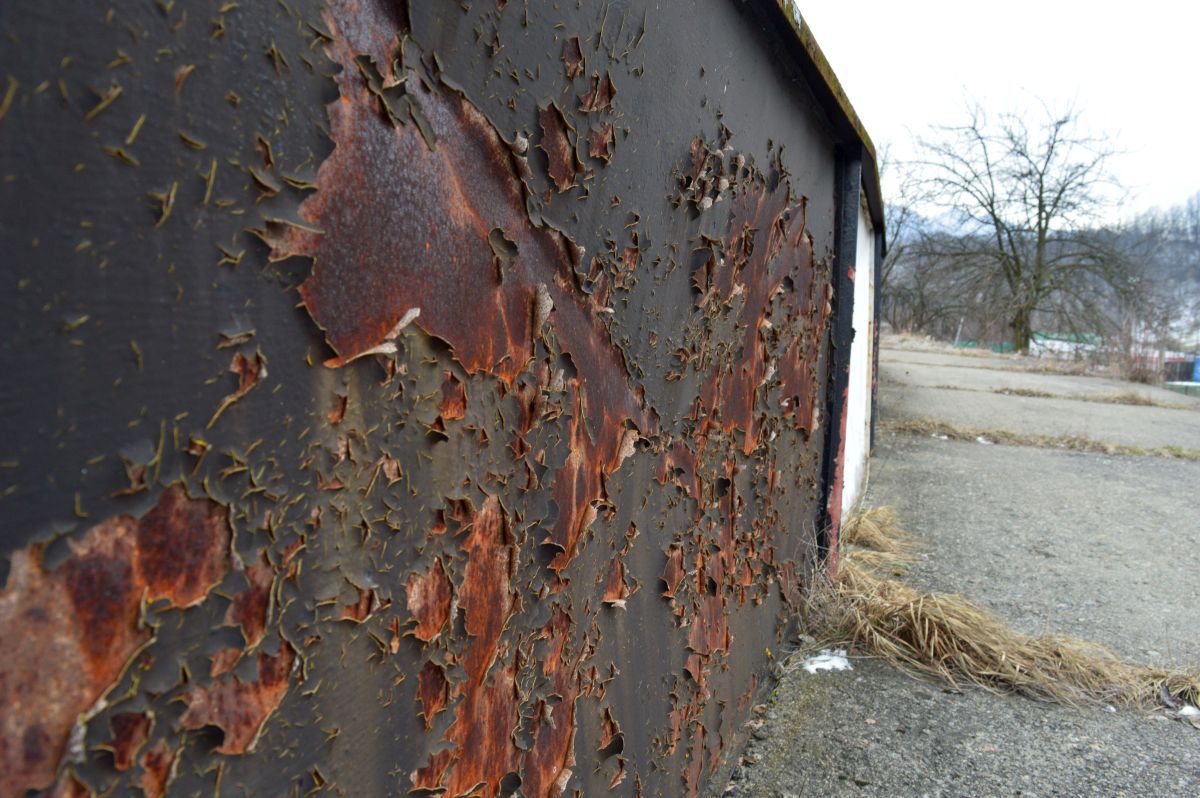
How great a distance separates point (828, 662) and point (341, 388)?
2.25m

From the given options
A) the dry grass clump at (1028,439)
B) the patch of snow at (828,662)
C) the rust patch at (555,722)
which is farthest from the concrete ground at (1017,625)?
the rust patch at (555,722)

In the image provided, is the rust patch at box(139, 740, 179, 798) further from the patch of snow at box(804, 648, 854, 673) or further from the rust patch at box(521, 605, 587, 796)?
the patch of snow at box(804, 648, 854, 673)

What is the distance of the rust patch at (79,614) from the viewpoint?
0.39 metres

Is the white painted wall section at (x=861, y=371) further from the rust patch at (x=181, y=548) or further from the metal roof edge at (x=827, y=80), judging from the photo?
the rust patch at (x=181, y=548)

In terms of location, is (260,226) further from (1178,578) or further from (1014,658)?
(1178,578)

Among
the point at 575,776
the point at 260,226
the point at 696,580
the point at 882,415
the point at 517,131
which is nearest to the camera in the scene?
the point at 260,226

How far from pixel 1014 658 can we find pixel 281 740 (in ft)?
8.06

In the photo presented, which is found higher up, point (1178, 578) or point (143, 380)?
point (143, 380)

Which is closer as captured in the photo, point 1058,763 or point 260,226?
Result: point 260,226

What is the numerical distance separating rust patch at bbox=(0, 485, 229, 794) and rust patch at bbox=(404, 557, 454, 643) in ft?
0.74

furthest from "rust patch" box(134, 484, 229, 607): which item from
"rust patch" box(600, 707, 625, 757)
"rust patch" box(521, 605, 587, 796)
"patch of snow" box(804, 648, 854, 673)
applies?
"patch of snow" box(804, 648, 854, 673)

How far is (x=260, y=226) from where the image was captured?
505 mm

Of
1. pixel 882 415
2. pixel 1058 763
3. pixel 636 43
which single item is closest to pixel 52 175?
pixel 636 43

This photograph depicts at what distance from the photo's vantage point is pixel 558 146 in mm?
900
